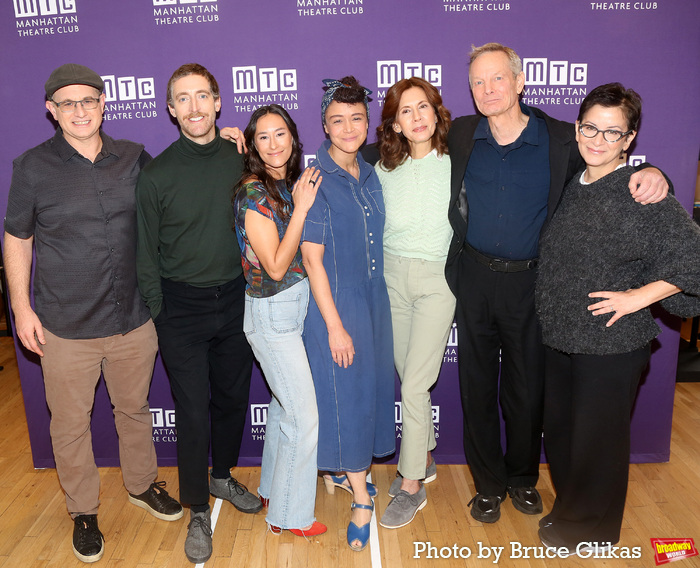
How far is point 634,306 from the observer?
2217mm

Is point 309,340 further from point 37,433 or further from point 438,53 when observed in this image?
point 37,433

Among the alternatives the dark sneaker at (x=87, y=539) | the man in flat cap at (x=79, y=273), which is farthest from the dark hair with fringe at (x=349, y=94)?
the dark sneaker at (x=87, y=539)

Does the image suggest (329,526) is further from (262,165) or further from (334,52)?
(334,52)

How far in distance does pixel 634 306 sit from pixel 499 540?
1272mm

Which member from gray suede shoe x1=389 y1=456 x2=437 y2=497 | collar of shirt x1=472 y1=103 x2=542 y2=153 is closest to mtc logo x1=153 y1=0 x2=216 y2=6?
collar of shirt x1=472 y1=103 x2=542 y2=153

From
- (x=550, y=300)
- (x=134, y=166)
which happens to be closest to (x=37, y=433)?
(x=134, y=166)

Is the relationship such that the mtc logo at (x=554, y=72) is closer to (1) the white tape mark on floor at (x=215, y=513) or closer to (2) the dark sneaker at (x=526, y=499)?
(2) the dark sneaker at (x=526, y=499)

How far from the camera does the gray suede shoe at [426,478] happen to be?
3.06 m

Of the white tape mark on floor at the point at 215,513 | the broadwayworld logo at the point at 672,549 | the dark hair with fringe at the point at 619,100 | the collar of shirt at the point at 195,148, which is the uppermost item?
the dark hair with fringe at the point at 619,100

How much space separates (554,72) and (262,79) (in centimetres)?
149

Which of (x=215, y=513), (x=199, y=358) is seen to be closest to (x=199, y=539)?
(x=215, y=513)

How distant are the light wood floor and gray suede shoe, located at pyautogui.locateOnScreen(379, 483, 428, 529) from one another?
0.04 meters

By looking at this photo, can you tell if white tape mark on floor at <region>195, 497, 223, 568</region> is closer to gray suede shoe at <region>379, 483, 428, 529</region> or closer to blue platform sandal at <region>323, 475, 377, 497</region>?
blue platform sandal at <region>323, 475, 377, 497</region>

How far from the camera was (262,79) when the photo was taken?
298cm
